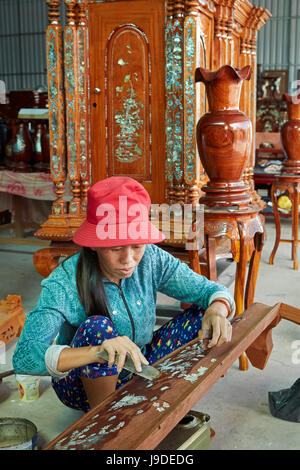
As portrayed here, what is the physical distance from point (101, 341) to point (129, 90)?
84.0 inches

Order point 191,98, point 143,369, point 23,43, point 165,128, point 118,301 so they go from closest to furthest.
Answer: point 143,369 → point 118,301 → point 191,98 → point 165,128 → point 23,43

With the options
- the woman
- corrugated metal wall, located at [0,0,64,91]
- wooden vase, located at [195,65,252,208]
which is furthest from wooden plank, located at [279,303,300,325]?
corrugated metal wall, located at [0,0,64,91]

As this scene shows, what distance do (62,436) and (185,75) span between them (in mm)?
2452

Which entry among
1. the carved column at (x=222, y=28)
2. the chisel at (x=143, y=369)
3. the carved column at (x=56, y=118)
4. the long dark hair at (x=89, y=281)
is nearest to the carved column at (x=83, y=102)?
the carved column at (x=56, y=118)

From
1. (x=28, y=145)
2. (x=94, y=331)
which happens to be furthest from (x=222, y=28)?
(x=94, y=331)

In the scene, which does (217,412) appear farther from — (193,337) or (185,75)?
(185,75)

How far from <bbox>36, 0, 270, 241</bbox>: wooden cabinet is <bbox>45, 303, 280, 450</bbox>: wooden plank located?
175 centimetres

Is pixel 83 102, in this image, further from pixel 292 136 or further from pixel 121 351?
pixel 121 351

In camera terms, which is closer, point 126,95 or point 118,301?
point 118,301

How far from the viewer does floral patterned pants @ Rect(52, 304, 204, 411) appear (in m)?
1.66

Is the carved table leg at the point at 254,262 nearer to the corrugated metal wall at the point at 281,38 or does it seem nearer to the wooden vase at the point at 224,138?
the wooden vase at the point at 224,138

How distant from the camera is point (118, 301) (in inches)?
72.1

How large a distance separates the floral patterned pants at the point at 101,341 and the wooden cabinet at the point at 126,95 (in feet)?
4.67
